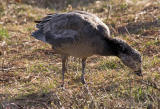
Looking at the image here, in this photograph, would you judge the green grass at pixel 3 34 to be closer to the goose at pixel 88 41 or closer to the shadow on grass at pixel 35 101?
the goose at pixel 88 41

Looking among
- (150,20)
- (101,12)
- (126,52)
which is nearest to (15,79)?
(126,52)

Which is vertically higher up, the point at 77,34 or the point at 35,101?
the point at 77,34

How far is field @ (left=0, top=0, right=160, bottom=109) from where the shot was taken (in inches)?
224

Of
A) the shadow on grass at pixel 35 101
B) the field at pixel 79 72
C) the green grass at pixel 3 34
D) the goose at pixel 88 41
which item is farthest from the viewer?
the green grass at pixel 3 34

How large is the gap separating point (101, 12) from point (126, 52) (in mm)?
6725

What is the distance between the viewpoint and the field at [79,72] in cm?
568

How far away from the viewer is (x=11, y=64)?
8.36 m

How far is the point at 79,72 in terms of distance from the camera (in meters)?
7.72

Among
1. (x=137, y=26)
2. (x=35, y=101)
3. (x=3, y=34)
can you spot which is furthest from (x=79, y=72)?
(x=137, y=26)

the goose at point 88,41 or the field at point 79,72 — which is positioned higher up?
the goose at point 88,41

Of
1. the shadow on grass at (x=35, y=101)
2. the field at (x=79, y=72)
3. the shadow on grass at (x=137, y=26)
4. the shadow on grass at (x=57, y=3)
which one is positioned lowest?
the shadow on grass at (x=35, y=101)

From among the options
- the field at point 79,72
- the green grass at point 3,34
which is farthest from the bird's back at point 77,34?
the green grass at point 3,34

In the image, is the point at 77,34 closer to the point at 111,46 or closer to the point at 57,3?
the point at 111,46

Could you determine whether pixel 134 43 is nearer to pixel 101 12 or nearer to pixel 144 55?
pixel 144 55
